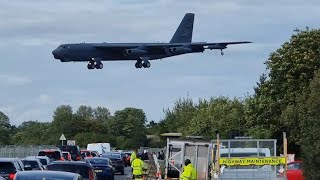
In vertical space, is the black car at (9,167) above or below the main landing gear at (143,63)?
below

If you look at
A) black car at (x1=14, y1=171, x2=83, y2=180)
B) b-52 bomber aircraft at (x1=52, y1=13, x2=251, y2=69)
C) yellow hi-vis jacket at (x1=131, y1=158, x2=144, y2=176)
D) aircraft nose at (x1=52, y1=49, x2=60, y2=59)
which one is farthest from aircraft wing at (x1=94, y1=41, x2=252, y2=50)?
black car at (x1=14, y1=171, x2=83, y2=180)

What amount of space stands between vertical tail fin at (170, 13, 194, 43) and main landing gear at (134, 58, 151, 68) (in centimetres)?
1604

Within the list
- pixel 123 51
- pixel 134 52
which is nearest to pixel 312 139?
pixel 134 52

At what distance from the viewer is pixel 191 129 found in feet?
285

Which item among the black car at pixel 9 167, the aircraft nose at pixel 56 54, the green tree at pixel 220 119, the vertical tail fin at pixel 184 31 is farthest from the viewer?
the vertical tail fin at pixel 184 31

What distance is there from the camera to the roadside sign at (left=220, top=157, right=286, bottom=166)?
29594 mm

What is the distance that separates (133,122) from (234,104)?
98862mm

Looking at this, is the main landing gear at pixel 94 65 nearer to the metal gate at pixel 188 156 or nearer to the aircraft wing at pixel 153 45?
the aircraft wing at pixel 153 45

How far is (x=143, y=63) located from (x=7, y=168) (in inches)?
1514

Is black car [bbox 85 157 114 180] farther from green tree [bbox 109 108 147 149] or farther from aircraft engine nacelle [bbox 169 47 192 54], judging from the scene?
green tree [bbox 109 108 147 149]

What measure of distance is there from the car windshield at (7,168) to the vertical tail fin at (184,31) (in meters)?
55.4

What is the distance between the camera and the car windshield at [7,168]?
3086cm

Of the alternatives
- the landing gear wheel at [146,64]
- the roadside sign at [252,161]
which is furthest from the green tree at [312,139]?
the landing gear wheel at [146,64]

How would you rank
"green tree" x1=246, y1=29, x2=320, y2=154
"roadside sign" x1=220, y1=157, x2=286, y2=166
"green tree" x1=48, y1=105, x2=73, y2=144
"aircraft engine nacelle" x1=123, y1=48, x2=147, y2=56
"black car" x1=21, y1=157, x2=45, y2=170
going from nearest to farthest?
"roadside sign" x1=220, y1=157, x2=286, y2=166
"black car" x1=21, y1=157, x2=45, y2=170
"green tree" x1=246, y1=29, x2=320, y2=154
"aircraft engine nacelle" x1=123, y1=48, x2=147, y2=56
"green tree" x1=48, y1=105, x2=73, y2=144
